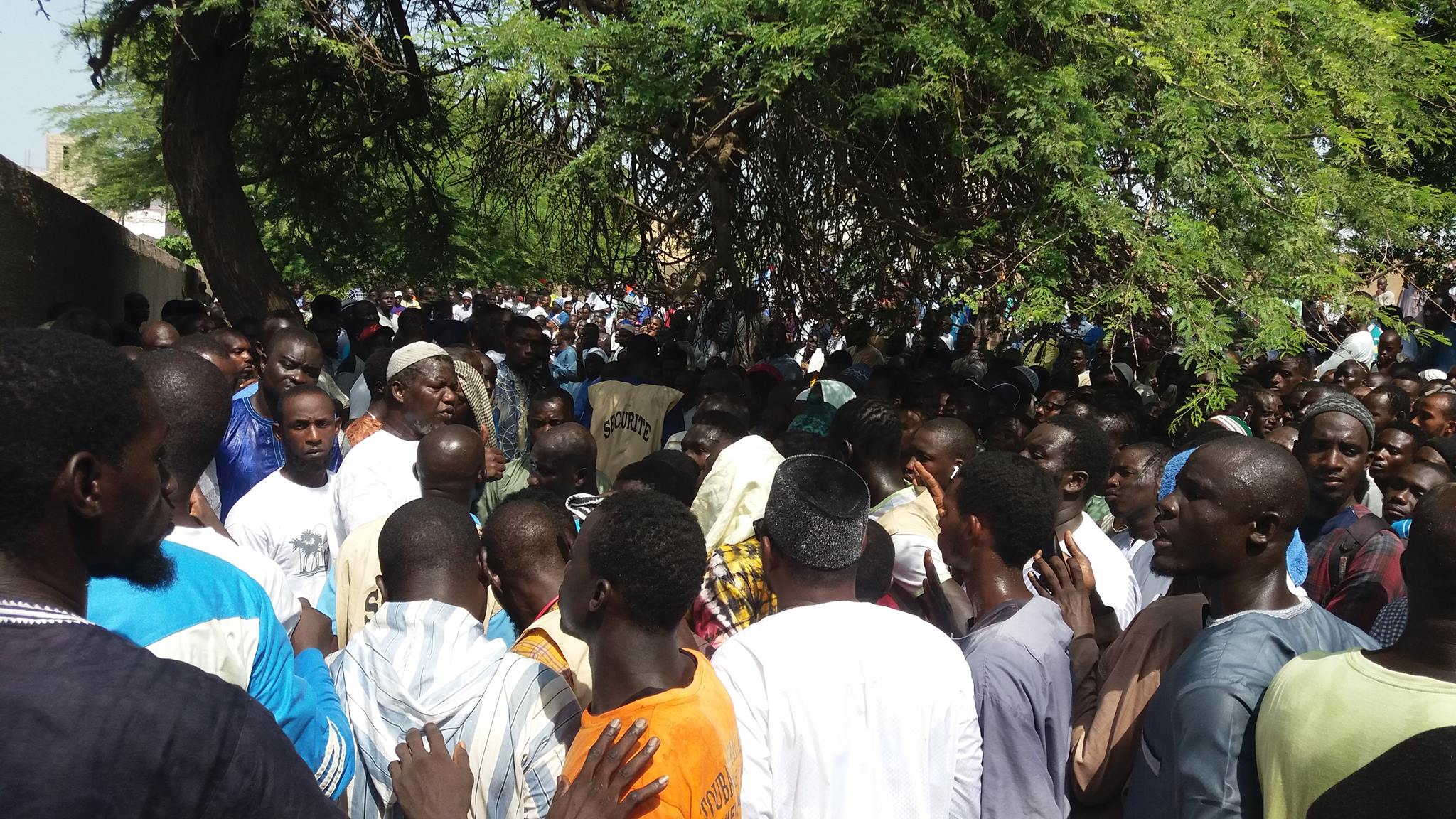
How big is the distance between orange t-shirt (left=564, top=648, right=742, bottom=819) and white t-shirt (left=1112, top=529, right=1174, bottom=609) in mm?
1830

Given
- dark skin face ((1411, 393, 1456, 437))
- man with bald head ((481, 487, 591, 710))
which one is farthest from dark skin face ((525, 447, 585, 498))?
dark skin face ((1411, 393, 1456, 437))

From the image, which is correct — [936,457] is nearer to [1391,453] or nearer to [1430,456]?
[1391,453]

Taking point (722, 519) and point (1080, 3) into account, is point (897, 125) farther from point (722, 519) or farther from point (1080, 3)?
point (722, 519)

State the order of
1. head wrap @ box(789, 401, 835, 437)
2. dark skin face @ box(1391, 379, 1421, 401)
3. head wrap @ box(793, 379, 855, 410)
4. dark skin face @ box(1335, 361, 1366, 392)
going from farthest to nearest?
dark skin face @ box(1335, 361, 1366, 392) → dark skin face @ box(1391, 379, 1421, 401) → head wrap @ box(793, 379, 855, 410) → head wrap @ box(789, 401, 835, 437)

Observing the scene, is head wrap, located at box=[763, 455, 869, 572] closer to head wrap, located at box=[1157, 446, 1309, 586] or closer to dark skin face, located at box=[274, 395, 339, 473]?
head wrap, located at box=[1157, 446, 1309, 586]

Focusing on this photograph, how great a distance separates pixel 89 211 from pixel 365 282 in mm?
3560

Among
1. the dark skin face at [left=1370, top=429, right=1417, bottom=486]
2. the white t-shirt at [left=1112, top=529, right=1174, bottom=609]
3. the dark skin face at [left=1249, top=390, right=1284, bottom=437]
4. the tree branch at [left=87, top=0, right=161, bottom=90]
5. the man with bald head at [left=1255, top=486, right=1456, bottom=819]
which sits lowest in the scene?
the dark skin face at [left=1249, top=390, right=1284, bottom=437]

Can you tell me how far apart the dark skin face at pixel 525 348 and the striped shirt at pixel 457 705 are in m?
5.05

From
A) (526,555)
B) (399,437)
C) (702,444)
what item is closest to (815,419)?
(702,444)

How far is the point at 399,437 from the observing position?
192 inches

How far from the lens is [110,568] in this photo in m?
1.78

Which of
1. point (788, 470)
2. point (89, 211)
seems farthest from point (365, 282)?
point (788, 470)

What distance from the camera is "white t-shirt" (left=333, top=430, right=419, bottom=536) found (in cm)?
435

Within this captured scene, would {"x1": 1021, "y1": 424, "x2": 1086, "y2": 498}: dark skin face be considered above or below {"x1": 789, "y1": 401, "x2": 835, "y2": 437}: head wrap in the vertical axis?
above
